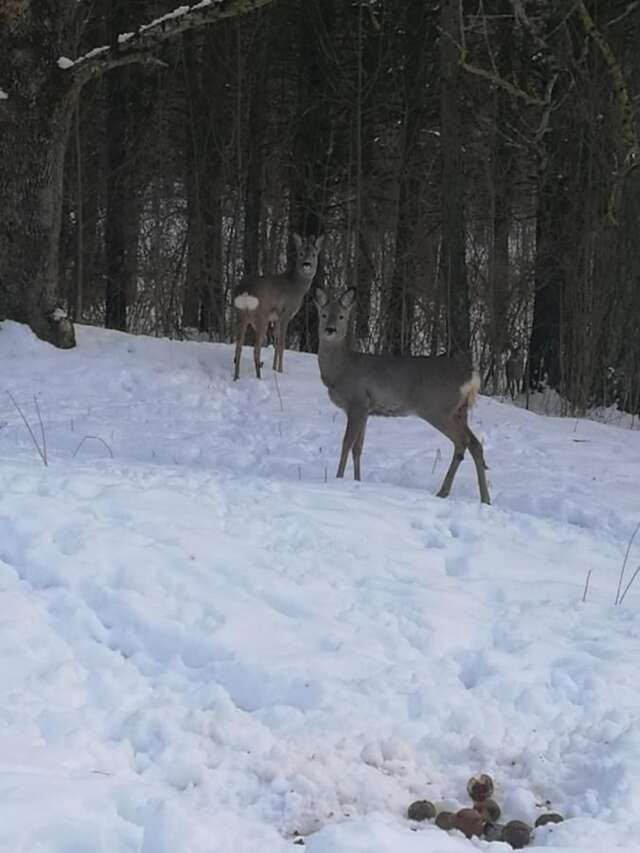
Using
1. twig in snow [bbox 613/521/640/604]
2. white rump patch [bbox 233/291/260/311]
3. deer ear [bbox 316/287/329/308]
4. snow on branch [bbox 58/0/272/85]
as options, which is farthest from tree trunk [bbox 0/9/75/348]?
twig in snow [bbox 613/521/640/604]

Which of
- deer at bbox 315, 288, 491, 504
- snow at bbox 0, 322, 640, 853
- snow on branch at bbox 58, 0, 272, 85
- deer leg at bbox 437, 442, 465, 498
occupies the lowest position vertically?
snow at bbox 0, 322, 640, 853

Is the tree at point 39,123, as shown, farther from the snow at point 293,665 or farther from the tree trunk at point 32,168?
the snow at point 293,665

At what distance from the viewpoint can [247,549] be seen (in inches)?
184

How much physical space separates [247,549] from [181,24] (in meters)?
7.71

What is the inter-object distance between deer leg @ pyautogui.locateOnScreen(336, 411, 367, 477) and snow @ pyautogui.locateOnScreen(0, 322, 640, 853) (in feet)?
2.91

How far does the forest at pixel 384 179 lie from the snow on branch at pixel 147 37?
286 cm

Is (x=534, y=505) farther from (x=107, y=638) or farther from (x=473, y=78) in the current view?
(x=473, y=78)

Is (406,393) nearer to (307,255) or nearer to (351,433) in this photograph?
(351,433)

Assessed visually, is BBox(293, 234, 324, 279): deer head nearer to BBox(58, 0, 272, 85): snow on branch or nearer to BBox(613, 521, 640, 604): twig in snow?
BBox(58, 0, 272, 85): snow on branch

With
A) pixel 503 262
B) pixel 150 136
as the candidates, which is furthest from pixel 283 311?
pixel 150 136

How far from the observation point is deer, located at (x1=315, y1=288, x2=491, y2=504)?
289 inches

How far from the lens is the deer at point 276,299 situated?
11.8 metres

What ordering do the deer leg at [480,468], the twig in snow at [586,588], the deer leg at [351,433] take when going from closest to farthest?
the twig in snow at [586,588] → the deer leg at [480,468] → the deer leg at [351,433]

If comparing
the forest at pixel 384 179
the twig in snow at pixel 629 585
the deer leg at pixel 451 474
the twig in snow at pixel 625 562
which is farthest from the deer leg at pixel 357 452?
the forest at pixel 384 179
